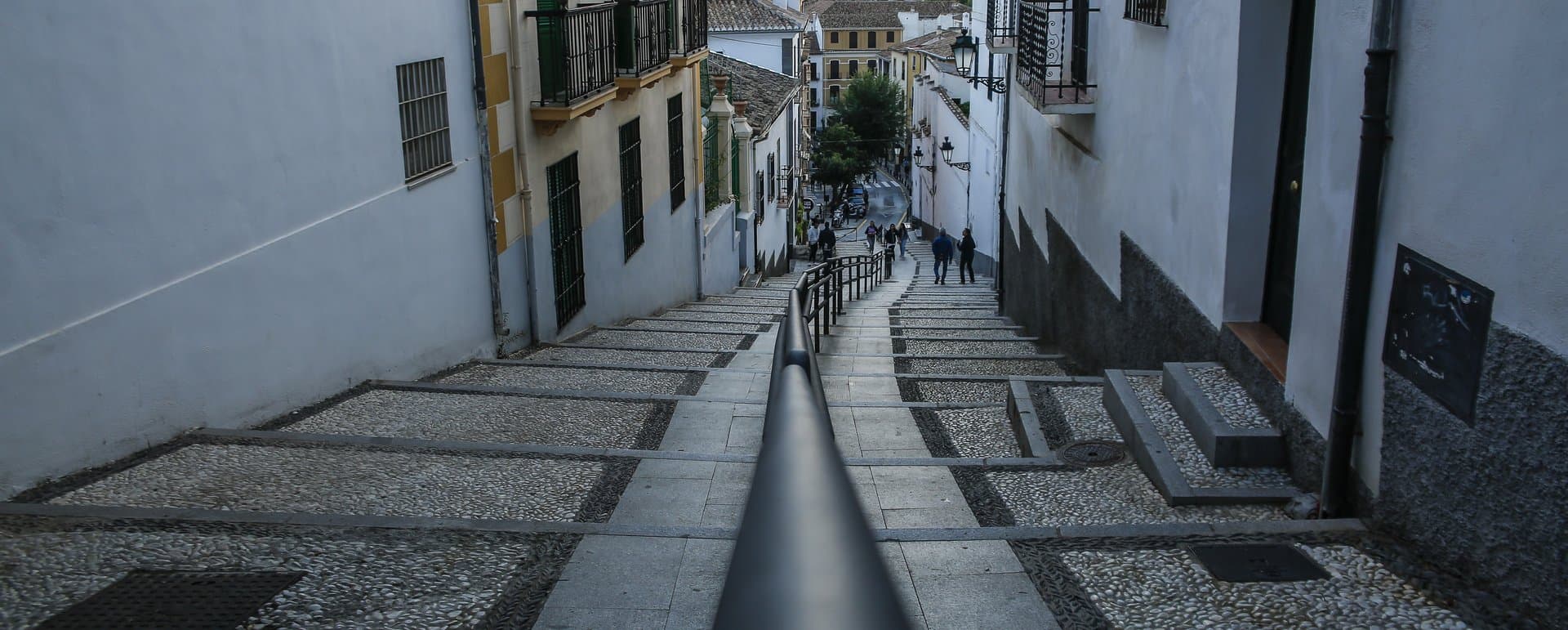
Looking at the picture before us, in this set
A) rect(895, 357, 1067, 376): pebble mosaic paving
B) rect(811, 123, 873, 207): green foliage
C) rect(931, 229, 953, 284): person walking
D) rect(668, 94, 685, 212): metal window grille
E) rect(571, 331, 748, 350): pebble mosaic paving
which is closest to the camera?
rect(895, 357, 1067, 376): pebble mosaic paving

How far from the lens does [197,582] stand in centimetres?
373

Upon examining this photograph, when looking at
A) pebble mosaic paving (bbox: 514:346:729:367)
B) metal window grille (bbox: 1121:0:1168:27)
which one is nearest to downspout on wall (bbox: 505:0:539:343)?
pebble mosaic paving (bbox: 514:346:729:367)

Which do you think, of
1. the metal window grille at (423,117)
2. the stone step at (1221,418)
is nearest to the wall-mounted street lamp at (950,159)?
the metal window grille at (423,117)

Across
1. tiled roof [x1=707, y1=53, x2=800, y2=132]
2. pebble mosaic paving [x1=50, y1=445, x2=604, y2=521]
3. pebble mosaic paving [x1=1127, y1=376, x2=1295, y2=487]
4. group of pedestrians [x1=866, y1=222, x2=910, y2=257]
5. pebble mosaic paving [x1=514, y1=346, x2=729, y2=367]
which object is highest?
tiled roof [x1=707, y1=53, x2=800, y2=132]

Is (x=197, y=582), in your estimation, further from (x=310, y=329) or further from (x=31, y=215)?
(x=310, y=329)

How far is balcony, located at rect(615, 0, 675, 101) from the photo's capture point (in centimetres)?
1227

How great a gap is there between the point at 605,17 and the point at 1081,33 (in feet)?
15.8

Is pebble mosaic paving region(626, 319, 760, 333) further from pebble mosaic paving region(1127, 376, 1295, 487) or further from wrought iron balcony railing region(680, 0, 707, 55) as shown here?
pebble mosaic paving region(1127, 376, 1295, 487)

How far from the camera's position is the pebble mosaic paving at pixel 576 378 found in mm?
8039

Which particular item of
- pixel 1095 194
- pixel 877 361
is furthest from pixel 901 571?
pixel 1095 194

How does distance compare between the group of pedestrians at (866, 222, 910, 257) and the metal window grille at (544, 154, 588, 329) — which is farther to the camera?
the group of pedestrians at (866, 222, 910, 257)

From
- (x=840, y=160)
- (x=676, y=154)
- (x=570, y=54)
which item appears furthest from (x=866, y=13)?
(x=570, y=54)

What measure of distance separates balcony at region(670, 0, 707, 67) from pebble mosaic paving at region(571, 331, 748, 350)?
4216 millimetres

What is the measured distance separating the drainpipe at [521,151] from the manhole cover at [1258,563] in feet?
23.7
